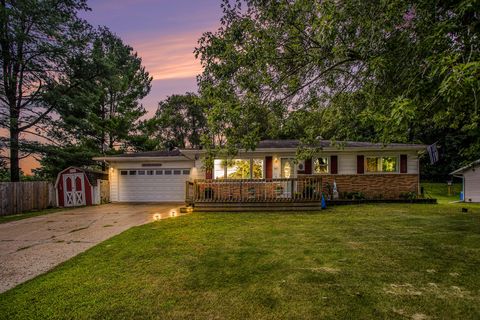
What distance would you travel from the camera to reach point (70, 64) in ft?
50.6

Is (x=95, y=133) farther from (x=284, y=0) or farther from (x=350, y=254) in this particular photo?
(x=350, y=254)

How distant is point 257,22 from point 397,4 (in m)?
2.59

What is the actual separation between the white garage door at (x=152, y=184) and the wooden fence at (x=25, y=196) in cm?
352

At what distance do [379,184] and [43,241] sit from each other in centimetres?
1389

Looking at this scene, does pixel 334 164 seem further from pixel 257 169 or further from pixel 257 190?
→ pixel 257 190

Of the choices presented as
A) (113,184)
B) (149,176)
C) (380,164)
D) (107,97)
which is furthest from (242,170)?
(107,97)

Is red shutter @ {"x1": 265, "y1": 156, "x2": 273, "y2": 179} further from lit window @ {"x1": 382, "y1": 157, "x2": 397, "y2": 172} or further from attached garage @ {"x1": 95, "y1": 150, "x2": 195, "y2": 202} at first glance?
lit window @ {"x1": 382, "y1": 157, "x2": 397, "y2": 172}

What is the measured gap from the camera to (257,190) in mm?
12133

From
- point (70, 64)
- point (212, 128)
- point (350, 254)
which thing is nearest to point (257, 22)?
point (212, 128)

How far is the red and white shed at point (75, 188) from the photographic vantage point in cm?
1476

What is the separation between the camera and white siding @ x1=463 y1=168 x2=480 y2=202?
1706cm

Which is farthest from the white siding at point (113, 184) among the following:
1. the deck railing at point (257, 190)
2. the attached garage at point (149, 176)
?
the deck railing at point (257, 190)

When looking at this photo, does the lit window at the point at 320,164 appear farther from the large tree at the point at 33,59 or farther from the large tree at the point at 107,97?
the large tree at the point at 33,59

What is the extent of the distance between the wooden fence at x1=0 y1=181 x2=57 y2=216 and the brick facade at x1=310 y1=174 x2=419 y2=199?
1454 centimetres
